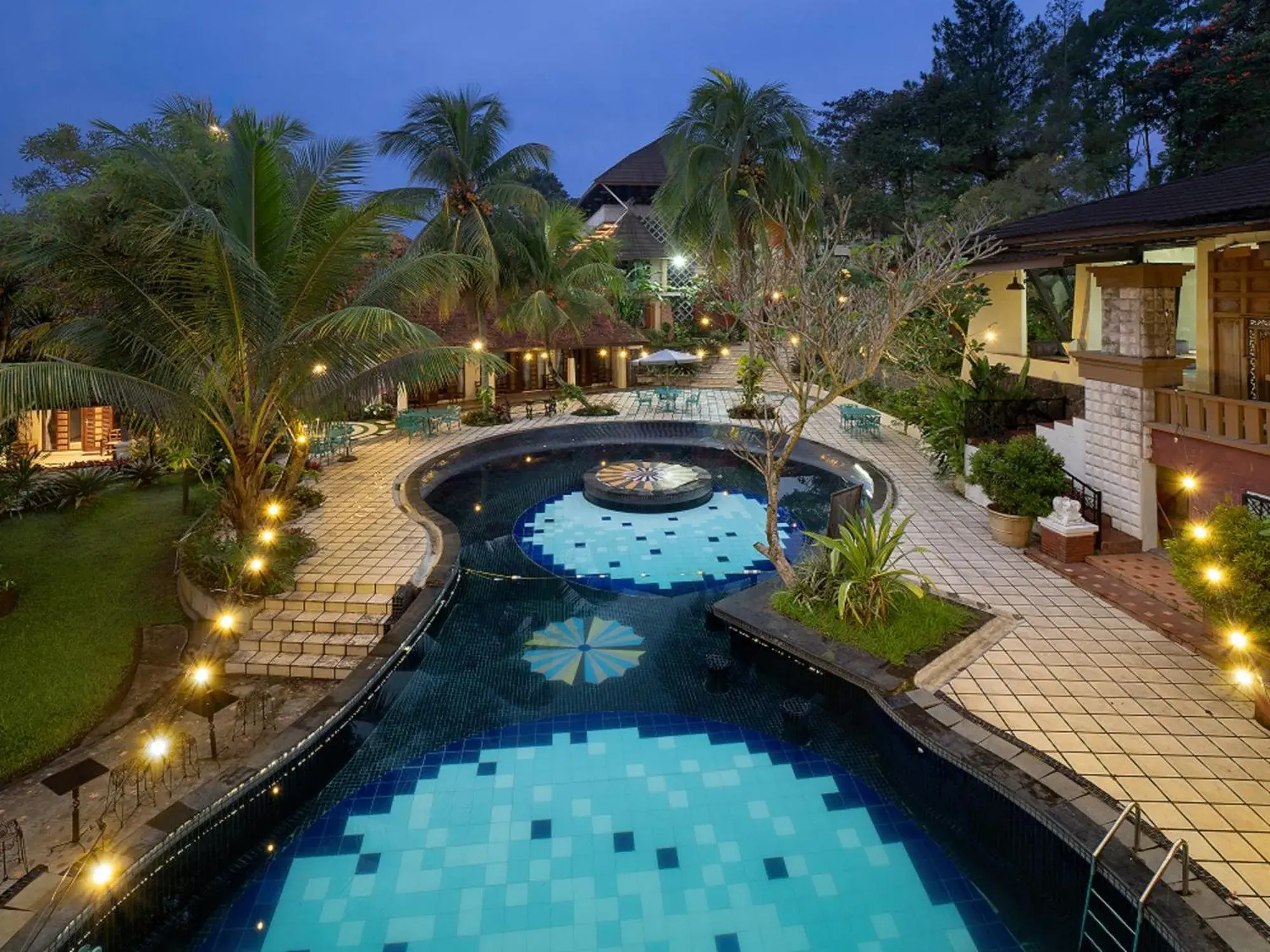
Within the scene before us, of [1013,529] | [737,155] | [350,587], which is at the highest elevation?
[737,155]

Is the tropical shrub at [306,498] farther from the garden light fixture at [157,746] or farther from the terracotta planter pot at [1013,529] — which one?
the terracotta planter pot at [1013,529]

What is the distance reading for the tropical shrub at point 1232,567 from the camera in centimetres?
625

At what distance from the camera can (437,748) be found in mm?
7293

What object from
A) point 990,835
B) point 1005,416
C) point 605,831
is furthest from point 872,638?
point 1005,416

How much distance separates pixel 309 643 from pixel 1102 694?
828 centimetres

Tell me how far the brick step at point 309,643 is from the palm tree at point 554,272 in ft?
45.9

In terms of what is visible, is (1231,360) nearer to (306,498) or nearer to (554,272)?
(306,498)

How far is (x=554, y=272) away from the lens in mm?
22984

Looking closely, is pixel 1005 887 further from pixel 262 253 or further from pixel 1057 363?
pixel 1057 363

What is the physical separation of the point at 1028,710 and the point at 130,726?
28.1 feet

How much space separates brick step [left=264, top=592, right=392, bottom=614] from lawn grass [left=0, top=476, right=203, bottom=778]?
166 centimetres

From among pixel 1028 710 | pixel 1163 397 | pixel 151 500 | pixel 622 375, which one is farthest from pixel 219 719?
pixel 622 375

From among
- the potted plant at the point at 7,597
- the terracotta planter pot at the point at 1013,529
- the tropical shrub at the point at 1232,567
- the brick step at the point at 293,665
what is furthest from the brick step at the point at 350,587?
the tropical shrub at the point at 1232,567

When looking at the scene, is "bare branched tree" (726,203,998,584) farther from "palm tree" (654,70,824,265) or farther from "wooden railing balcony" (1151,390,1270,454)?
"palm tree" (654,70,824,265)
